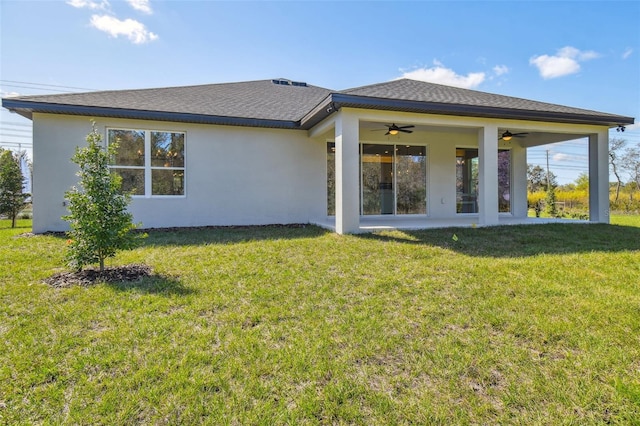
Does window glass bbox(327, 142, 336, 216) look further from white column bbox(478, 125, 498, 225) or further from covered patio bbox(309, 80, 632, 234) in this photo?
white column bbox(478, 125, 498, 225)

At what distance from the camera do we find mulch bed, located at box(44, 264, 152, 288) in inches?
173

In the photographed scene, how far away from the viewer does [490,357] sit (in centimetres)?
276

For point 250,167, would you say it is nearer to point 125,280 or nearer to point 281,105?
point 281,105

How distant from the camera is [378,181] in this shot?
11.3 metres

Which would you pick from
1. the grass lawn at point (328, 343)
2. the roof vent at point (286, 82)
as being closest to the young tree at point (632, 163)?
the roof vent at point (286, 82)

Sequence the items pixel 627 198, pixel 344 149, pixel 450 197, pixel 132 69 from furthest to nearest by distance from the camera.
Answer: pixel 627 198 → pixel 132 69 → pixel 450 197 → pixel 344 149

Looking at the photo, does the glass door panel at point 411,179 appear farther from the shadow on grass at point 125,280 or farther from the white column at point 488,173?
the shadow on grass at point 125,280

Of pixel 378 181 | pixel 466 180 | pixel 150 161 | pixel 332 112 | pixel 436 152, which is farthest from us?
pixel 466 180

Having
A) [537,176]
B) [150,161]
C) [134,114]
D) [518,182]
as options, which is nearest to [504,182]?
[518,182]

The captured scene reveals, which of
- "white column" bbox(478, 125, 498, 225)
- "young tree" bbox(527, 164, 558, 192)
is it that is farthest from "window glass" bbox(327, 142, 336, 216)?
"young tree" bbox(527, 164, 558, 192)

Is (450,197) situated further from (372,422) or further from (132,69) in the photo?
(132,69)

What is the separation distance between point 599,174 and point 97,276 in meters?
12.4

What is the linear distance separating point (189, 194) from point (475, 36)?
1145cm

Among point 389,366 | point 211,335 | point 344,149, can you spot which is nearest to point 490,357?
point 389,366
